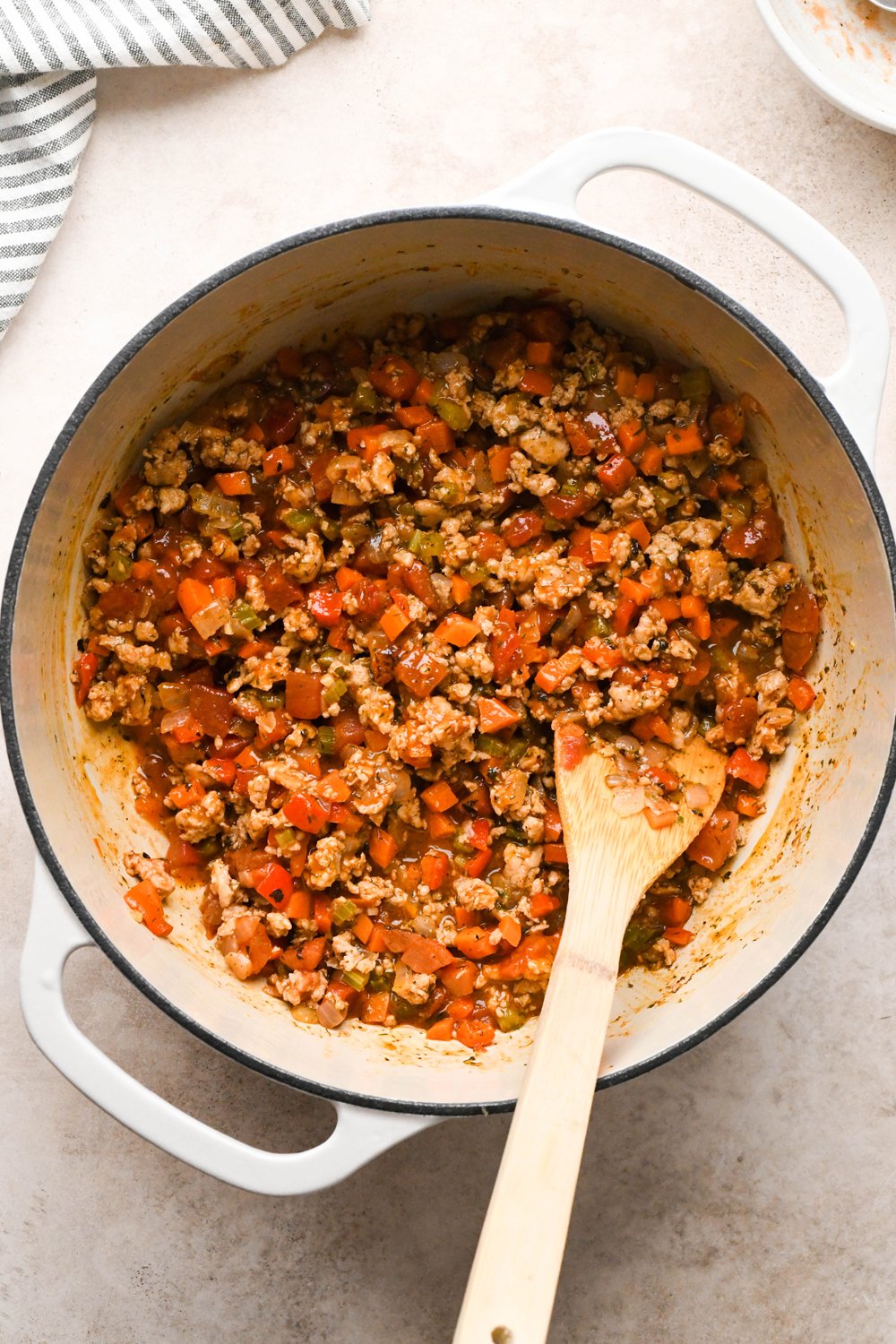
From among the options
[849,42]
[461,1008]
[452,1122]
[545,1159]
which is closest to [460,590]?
[461,1008]

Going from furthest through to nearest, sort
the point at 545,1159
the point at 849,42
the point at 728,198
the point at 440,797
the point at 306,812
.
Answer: the point at 849,42
the point at 440,797
the point at 306,812
the point at 728,198
the point at 545,1159

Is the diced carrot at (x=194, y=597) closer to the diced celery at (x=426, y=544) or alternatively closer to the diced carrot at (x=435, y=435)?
the diced celery at (x=426, y=544)

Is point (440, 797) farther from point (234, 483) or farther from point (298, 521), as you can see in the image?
point (234, 483)

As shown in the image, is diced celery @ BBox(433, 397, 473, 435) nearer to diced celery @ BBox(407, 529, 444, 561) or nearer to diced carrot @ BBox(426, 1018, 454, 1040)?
diced celery @ BBox(407, 529, 444, 561)

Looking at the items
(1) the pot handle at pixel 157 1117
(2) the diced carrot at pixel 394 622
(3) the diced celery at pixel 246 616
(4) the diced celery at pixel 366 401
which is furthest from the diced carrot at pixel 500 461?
(1) the pot handle at pixel 157 1117

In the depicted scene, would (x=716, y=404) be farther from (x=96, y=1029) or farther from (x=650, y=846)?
(x=96, y=1029)
